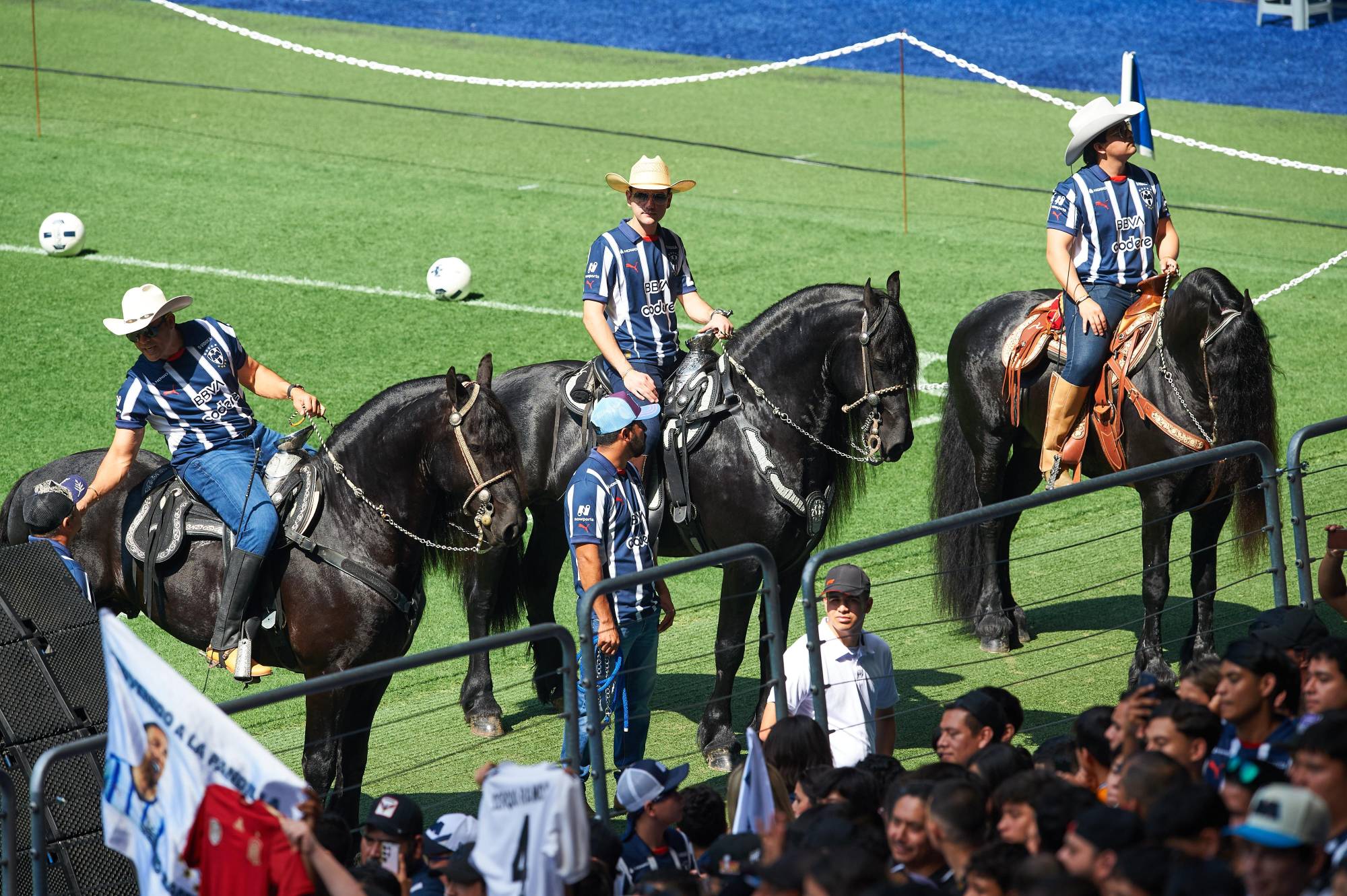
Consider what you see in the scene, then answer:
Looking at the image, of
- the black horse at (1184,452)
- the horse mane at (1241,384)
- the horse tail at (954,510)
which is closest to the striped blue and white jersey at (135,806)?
the black horse at (1184,452)

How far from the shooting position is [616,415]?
7.48 m

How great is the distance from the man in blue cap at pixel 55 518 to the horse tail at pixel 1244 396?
554 centimetres

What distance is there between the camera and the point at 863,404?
876cm

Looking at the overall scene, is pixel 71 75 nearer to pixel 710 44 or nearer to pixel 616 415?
pixel 710 44

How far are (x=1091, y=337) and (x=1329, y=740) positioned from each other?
4846 mm

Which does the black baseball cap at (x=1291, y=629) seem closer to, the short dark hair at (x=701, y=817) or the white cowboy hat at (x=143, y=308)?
the short dark hair at (x=701, y=817)

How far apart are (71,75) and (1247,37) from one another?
56.2ft

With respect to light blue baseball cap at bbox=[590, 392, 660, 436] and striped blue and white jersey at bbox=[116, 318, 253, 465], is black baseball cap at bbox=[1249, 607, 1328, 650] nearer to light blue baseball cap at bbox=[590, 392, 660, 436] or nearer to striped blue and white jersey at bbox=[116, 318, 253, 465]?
light blue baseball cap at bbox=[590, 392, 660, 436]

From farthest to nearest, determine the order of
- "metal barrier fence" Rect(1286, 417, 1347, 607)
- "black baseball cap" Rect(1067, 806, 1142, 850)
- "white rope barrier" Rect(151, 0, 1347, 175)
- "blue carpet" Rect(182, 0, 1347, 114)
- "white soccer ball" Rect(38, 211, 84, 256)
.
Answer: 1. "blue carpet" Rect(182, 0, 1347, 114)
2. "white rope barrier" Rect(151, 0, 1347, 175)
3. "white soccer ball" Rect(38, 211, 84, 256)
4. "metal barrier fence" Rect(1286, 417, 1347, 607)
5. "black baseball cap" Rect(1067, 806, 1142, 850)

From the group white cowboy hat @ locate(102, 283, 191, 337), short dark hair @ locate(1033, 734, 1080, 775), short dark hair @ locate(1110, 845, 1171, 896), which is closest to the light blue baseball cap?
white cowboy hat @ locate(102, 283, 191, 337)

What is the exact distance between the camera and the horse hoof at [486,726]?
9.09 m

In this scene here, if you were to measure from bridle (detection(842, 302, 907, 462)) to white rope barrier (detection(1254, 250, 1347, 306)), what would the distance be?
25.7ft

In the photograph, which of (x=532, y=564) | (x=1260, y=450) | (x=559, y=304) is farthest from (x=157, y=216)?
(x=1260, y=450)

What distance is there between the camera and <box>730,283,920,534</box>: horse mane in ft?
28.4
